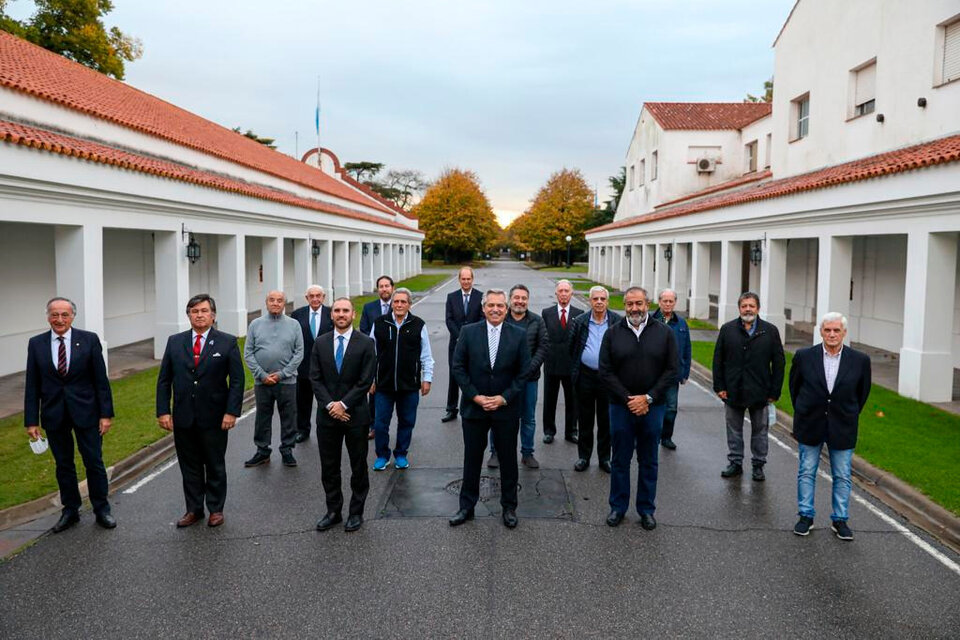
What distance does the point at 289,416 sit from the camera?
8.09 metres

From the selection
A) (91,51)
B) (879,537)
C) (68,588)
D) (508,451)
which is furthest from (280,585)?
(91,51)

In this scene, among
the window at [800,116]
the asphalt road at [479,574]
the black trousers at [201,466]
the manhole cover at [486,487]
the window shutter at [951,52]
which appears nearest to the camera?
the asphalt road at [479,574]

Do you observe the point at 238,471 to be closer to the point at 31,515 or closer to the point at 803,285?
the point at 31,515

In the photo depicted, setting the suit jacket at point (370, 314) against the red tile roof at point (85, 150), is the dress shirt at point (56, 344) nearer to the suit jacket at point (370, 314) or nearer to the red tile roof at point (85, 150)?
the suit jacket at point (370, 314)

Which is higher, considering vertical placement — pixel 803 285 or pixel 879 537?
pixel 803 285

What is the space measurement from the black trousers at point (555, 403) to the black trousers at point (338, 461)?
10.7ft

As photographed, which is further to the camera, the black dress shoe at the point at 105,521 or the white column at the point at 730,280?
the white column at the point at 730,280

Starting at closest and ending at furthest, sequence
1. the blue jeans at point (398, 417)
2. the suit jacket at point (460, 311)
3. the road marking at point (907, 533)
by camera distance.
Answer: the road marking at point (907, 533) → the blue jeans at point (398, 417) → the suit jacket at point (460, 311)

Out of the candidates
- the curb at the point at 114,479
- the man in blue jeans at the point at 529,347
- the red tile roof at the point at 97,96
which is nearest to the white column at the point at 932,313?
the man in blue jeans at the point at 529,347

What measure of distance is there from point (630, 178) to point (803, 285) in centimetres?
2583

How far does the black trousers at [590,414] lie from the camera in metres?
7.93

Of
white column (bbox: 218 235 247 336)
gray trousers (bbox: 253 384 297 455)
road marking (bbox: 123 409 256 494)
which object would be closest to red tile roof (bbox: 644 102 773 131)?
white column (bbox: 218 235 247 336)

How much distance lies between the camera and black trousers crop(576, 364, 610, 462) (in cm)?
793

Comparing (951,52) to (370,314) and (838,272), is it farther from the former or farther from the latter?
(370,314)
